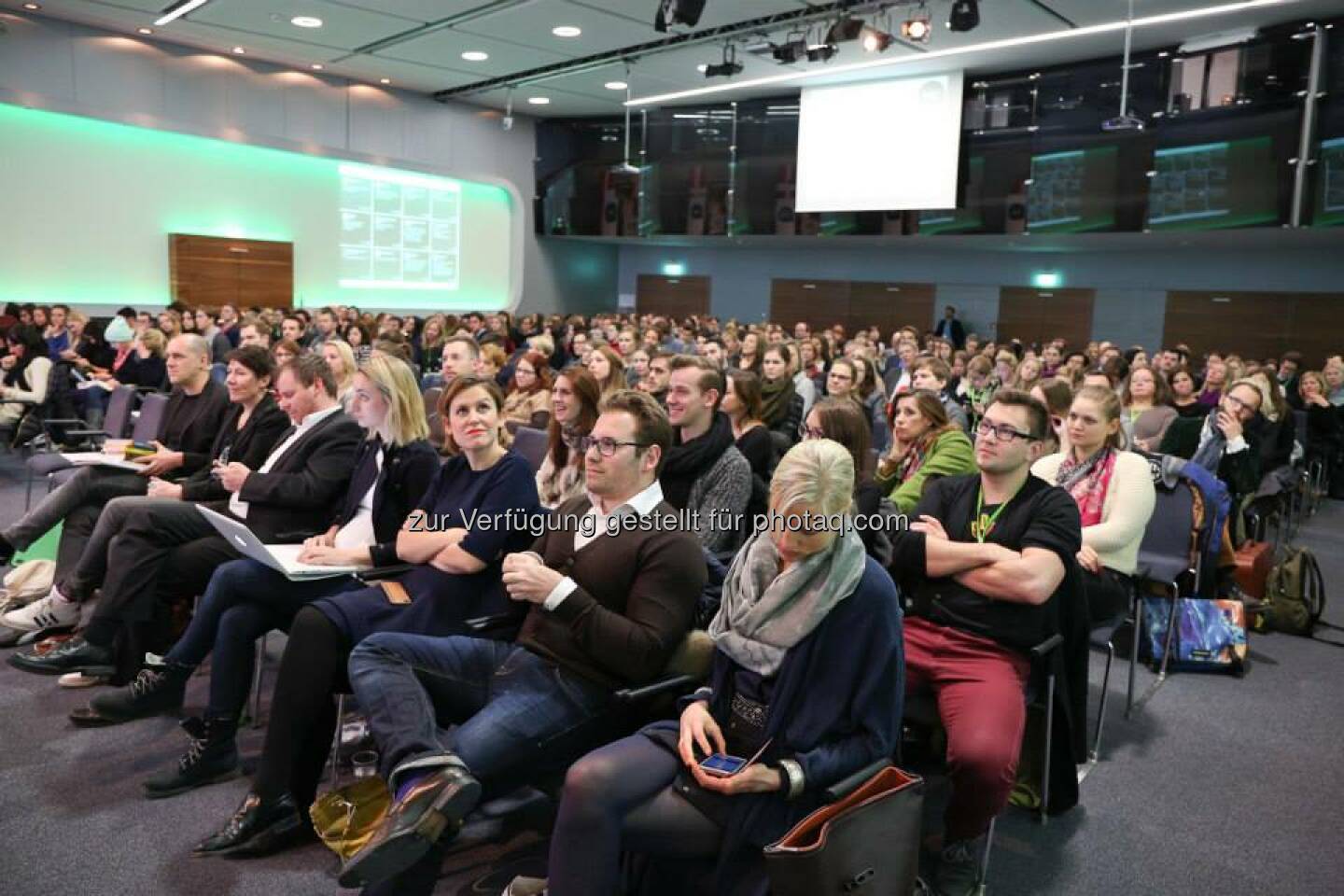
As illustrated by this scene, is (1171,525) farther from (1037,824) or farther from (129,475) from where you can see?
(129,475)

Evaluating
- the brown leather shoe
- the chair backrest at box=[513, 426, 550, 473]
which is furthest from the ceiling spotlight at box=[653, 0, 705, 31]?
the brown leather shoe

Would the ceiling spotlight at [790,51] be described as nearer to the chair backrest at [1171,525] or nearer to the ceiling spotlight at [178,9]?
the ceiling spotlight at [178,9]

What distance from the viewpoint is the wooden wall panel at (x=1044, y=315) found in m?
13.8

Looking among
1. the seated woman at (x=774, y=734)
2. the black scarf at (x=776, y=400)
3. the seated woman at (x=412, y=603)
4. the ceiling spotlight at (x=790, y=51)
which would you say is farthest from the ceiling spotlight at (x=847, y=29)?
the seated woman at (x=774, y=734)

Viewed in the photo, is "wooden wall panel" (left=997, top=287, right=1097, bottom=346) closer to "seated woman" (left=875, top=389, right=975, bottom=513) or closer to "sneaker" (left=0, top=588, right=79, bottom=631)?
"seated woman" (left=875, top=389, right=975, bottom=513)

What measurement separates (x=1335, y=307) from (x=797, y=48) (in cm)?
772

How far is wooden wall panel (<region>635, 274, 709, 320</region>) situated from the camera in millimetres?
17656

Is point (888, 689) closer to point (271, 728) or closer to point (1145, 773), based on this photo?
point (271, 728)

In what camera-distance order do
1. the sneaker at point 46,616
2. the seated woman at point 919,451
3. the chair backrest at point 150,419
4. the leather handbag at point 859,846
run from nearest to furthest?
the leather handbag at point 859,846 → the seated woman at point 919,451 → the sneaker at point 46,616 → the chair backrest at point 150,419

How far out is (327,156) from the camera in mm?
13852

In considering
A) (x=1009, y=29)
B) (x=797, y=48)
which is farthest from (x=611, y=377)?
(x=1009, y=29)

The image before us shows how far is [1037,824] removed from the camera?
2898 mm

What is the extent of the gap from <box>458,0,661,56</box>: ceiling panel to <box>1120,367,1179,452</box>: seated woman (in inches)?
253

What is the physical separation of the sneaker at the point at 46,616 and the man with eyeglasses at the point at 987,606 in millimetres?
3253
